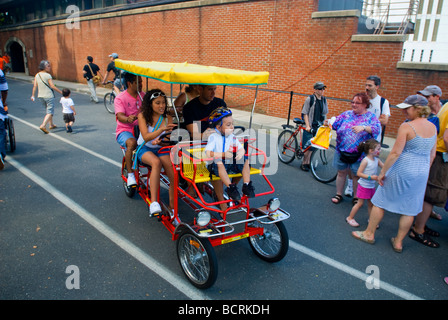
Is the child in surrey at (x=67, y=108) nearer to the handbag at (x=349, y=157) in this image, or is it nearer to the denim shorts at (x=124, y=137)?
the denim shorts at (x=124, y=137)

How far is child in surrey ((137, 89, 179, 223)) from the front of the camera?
4.24 metres

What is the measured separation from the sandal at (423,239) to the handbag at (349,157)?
1355 mm

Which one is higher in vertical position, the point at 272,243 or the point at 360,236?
the point at 272,243

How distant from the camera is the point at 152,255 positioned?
397cm

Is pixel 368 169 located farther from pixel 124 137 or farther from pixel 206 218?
pixel 124 137

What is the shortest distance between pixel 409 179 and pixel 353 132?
1.43 metres

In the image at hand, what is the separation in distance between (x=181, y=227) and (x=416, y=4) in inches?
541

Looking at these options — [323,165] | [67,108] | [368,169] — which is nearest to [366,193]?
[368,169]

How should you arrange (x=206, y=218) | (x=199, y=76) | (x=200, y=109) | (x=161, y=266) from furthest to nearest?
(x=200, y=109), (x=161, y=266), (x=199, y=76), (x=206, y=218)

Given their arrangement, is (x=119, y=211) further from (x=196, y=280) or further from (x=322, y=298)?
(x=322, y=298)

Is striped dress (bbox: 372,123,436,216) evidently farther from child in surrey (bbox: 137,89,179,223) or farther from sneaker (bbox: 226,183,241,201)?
child in surrey (bbox: 137,89,179,223)

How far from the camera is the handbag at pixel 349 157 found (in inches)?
206

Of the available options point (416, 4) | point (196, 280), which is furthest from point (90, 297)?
point (416, 4)

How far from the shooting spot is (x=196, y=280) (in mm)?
3426
